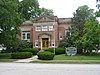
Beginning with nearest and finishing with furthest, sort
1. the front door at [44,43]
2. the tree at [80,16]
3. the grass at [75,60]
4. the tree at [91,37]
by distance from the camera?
the grass at [75,60] → the tree at [91,37] → the tree at [80,16] → the front door at [44,43]

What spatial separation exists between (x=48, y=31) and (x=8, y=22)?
60.6ft

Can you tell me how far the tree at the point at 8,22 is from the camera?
3662cm

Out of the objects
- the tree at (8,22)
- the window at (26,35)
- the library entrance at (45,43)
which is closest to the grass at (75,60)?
the tree at (8,22)

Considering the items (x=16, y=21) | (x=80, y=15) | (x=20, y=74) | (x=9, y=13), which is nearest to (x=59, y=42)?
(x=80, y=15)

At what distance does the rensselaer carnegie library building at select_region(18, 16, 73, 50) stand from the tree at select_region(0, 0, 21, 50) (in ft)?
42.9

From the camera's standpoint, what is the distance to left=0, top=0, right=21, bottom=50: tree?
1442 inches

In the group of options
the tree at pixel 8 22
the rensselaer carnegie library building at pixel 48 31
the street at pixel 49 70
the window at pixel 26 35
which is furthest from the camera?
the window at pixel 26 35

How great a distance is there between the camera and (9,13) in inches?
1465

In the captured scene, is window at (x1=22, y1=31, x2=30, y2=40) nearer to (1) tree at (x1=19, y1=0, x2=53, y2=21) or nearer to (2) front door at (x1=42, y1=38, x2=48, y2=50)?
(1) tree at (x1=19, y1=0, x2=53, y2=21)

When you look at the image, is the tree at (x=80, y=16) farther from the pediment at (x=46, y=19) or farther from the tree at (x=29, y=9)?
the tree at (x=29, y=9)

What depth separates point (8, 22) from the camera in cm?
3741

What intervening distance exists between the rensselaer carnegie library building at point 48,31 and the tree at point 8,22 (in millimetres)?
13082

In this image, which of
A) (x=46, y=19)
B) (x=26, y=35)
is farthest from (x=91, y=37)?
(x=26, y=35)

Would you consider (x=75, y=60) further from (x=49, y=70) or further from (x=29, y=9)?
(x=29, y=9)
